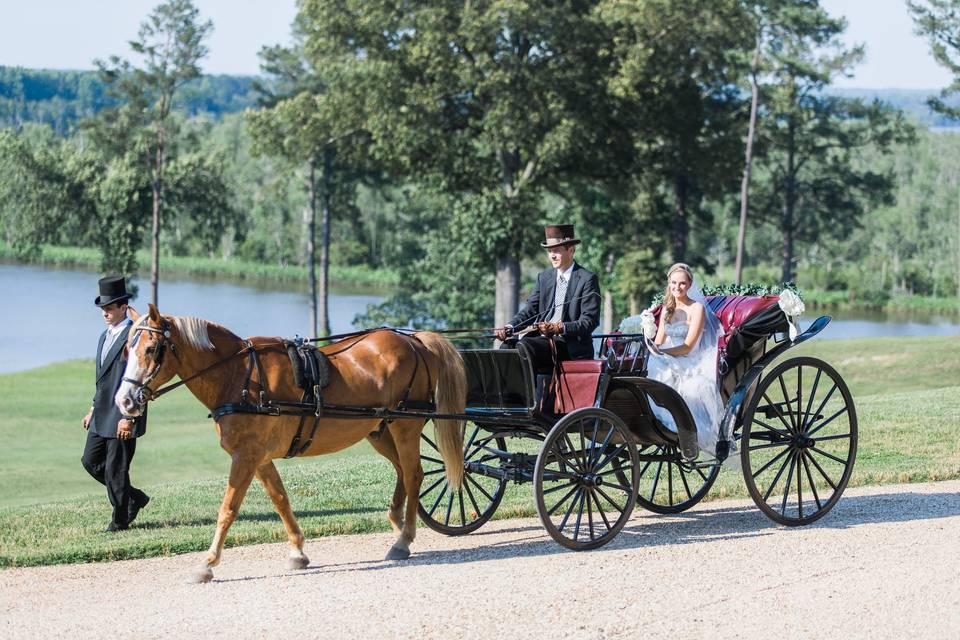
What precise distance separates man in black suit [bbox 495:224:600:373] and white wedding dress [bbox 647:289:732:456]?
641 mm

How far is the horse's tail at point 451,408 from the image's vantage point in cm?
915

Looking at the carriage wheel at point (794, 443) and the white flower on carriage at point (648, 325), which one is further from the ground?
the white flower on carriage at point (648, 325)

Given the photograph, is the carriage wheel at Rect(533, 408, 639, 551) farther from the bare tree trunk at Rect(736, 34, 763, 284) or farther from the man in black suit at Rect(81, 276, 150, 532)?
the bare tree trunk at Rect(736, 34, 763, 284)

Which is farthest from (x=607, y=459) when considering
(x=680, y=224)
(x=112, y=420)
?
(x=680, y=224)

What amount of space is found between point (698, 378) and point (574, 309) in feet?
3.79

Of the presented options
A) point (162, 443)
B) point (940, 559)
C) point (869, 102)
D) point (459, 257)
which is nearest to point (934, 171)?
point (869, 102)

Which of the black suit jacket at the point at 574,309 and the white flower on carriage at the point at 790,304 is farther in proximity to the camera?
the white flower on carriage at the point at 790,304

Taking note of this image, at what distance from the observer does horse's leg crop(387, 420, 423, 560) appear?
8984mm

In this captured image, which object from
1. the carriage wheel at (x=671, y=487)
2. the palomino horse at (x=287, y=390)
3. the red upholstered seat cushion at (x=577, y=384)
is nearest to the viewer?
the palomino horse at (x=287, y=390)

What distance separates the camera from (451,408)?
918 cm

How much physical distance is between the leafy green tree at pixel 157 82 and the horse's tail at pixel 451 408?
34.4m

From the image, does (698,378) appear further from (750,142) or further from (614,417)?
(750,142)

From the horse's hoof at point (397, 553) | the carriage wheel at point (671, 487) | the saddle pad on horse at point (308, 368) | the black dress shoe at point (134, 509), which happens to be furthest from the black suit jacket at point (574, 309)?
the black dress shoe at point (134, 509)

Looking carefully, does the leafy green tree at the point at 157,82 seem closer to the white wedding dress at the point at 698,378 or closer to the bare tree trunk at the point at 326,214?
the bare tree trunk at the point at 326,214
